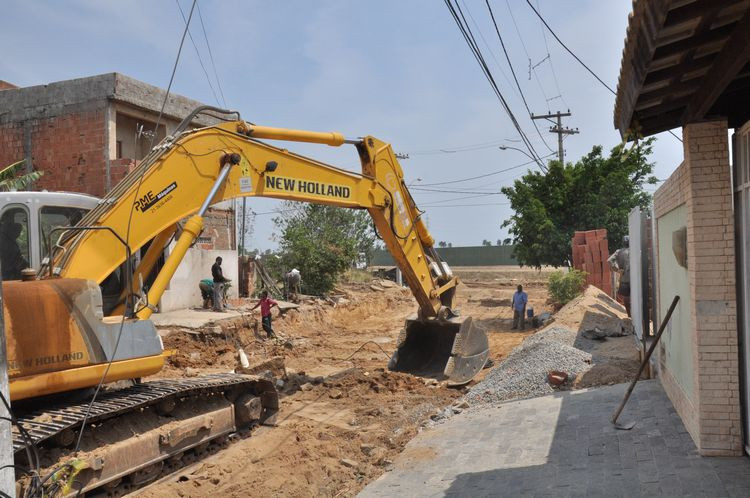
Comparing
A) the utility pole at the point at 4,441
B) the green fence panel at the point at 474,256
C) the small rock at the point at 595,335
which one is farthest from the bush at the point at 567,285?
the green fence panel at the point at 474,256

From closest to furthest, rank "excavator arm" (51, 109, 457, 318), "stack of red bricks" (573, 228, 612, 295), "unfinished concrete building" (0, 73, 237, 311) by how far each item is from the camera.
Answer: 1. "excavator arm" (51, 109, 457, 318)
2. "unfinished concrete building" (0, 73, 237, 311)
3. "stack of red bricks" (573, 228, 612, 295)

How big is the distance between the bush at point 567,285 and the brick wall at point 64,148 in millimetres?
13678

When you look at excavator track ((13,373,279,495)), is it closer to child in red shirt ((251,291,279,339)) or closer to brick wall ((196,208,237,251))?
child in red shirt ((251,291,279,339))

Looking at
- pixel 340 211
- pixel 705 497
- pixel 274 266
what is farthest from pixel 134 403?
pixel 340 211

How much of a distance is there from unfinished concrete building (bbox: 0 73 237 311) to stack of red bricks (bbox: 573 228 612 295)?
1218 cm

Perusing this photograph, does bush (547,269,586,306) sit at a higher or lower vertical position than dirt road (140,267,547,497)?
higher

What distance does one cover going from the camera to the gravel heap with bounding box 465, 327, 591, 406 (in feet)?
30.3

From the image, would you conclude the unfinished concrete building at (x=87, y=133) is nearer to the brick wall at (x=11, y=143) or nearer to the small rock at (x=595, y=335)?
the brick wall at (x=11, y=143)

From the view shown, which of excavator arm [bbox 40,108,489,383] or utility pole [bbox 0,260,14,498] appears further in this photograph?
excavator arm [bbox 40,108,489,383]

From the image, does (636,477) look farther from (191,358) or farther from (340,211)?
(340,211)

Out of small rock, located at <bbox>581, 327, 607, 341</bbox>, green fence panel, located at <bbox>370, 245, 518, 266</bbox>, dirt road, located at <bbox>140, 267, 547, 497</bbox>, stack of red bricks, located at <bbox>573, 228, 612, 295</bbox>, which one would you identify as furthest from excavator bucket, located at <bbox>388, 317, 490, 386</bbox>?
green fence panel, located at <bbox>370, 245, 518, 266</bbox>

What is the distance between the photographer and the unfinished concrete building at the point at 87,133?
16203 millimetres


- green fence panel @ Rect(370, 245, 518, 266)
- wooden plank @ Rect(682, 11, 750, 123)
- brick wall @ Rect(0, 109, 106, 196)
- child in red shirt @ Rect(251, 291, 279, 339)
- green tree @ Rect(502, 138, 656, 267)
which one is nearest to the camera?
wooden plank @ Rect(682, 11, 750, 123)

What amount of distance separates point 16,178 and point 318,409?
11589 mm
